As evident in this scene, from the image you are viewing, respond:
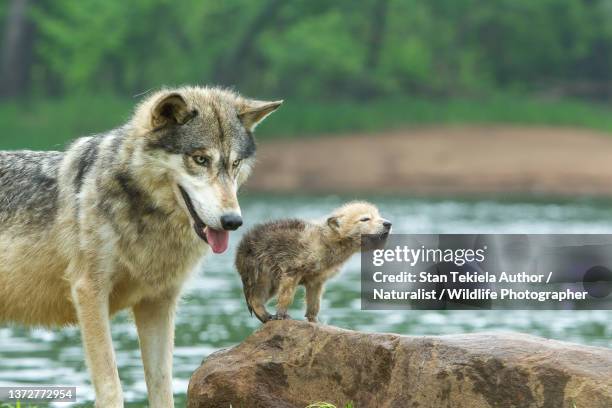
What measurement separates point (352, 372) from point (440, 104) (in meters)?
49.7

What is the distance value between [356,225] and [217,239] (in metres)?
1.48

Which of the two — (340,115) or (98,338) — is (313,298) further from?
(340,115)

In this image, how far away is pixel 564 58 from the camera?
196 feet

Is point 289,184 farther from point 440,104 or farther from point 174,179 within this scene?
point 174,179

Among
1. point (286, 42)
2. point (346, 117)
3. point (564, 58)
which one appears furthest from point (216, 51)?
point (564, 58)

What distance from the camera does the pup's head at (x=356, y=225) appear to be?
8703 millimetres

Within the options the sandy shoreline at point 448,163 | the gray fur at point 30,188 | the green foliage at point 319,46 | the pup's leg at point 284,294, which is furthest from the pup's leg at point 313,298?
the green foliage at point 319,46

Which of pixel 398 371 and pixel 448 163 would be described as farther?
pixel 448 163

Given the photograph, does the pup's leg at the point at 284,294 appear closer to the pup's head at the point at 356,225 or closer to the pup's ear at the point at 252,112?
the pup's head at the point at 356,225

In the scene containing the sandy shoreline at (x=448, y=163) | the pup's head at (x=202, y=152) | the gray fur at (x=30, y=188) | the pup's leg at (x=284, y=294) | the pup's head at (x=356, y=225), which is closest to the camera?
the pup's head at (x=202, y=152)

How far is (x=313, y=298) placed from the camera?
8.81 m

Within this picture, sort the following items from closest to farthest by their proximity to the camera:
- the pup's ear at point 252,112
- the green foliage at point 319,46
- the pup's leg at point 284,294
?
the pup's ear at point 252,112 < the pup's leg at point 284,294 < the green foliage at point 319,46

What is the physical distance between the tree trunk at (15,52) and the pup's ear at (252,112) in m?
51.7

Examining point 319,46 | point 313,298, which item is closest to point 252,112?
point 313,298
